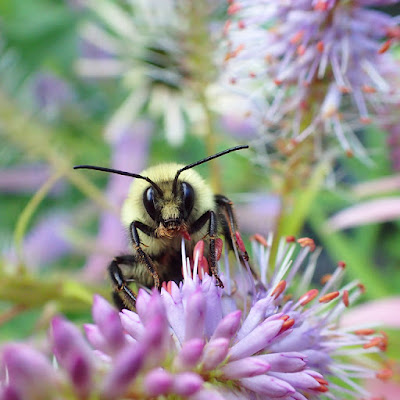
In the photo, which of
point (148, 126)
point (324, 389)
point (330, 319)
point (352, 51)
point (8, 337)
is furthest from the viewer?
A: point (148, 126)

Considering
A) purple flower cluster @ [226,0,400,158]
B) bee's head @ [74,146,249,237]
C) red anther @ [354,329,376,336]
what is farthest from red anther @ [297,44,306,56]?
red anther @ [354,329,376,336]

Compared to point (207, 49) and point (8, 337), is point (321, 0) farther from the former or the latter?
point (8, 337)

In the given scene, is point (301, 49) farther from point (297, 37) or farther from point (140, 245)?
point (140, 245)

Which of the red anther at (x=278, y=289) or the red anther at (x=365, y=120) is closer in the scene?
the red anther at (x=278, y=289)

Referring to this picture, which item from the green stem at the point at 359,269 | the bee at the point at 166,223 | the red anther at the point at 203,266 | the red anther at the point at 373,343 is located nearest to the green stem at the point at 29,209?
the bee at the point at 166,223

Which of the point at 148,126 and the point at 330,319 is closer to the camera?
the point at 330,319

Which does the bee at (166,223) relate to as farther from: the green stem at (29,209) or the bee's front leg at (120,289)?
the green stem at (29,209)

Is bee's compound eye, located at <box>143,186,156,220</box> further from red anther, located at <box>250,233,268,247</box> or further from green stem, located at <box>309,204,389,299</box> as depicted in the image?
green stem, located at <box>309,204,389,299</box>

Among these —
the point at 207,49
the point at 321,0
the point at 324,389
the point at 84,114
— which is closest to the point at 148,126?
the point at 84,114
